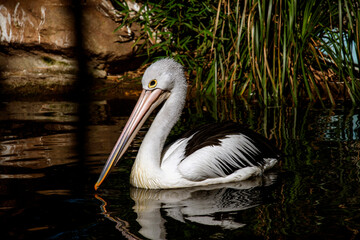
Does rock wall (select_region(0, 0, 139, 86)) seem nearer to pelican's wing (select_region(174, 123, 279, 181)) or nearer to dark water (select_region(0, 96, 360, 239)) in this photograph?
dark water (select_region(0, 96, 360, 239))

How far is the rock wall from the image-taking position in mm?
8305

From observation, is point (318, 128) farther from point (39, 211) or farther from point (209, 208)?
point (39, 211)

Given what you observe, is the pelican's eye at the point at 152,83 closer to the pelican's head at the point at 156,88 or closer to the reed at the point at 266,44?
the pelican's head at the point at 156,88

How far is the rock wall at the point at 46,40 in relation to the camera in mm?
8305

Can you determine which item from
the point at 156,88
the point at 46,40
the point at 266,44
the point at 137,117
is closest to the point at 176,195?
the point at 137,117

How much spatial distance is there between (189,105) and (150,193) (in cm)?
364

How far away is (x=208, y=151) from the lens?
3.72 metres

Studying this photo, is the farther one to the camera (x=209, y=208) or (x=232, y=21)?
(x=232, y=21)

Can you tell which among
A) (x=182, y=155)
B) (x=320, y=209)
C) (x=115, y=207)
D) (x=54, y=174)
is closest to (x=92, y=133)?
(x=54, y=174)

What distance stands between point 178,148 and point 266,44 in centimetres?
264

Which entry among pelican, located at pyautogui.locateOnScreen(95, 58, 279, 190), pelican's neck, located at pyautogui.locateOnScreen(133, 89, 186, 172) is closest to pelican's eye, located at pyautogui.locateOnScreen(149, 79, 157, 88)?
pelican, located at pyautogui.locateOnScreen(95, 58, 279, 190)

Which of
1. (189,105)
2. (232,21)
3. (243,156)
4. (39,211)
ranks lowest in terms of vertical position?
(39,211)

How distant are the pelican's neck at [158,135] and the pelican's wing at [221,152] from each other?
7.0 inches

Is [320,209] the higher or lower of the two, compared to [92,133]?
lower
